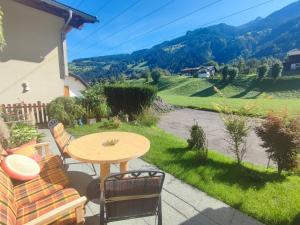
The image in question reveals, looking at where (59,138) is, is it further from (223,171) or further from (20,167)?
(223,171)

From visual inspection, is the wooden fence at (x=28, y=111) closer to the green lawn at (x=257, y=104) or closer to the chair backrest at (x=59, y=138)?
the chair backrest at (x=59, y=138)

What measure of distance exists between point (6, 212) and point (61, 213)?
524 mm

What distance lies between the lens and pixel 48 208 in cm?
240

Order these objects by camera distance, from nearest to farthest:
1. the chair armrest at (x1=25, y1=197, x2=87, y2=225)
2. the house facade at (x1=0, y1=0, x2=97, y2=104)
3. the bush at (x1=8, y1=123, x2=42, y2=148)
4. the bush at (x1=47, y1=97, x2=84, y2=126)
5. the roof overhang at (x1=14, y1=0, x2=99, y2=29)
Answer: the chair armrest at (x1=25, y1=197, x2=87, y2=225), the bush at (x1=8, y1=123, x2=42, y2=148), the bush at (x1=47, y1=97, x2=84, y2=126), the house facade at (x1=0, y1=0, x2=97, y2=104), the roof overhang at (x1=14, y1=0, x2=99, y2=29)

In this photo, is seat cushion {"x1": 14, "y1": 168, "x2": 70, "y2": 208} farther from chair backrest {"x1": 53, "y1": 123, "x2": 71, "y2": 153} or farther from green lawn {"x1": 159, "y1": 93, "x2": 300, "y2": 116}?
green lawn {"x1": 159, "y1": 93, "x2": 300, "y2": 116}

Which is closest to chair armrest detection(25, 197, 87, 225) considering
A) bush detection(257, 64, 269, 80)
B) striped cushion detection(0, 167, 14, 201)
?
striped cushion detection(0, 167, 14, 201)

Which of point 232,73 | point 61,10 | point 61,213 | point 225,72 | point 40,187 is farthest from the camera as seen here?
point 225,72

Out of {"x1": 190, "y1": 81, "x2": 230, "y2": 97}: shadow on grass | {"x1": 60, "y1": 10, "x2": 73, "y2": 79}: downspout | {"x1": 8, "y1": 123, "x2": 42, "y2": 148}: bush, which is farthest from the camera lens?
{"x1": 190, "y1": 81, "x2": 230, "y2": 97}: shadow on grass

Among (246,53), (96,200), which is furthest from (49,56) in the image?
(246,53)

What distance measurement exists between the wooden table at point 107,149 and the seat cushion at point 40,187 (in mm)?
362

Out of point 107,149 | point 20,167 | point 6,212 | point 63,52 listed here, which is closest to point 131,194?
point 6,212

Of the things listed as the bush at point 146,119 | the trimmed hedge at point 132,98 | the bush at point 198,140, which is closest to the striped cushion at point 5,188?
the bush at point 198,140

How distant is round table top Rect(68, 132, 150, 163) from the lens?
125 inches

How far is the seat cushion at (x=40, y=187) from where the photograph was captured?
2.78 metres
